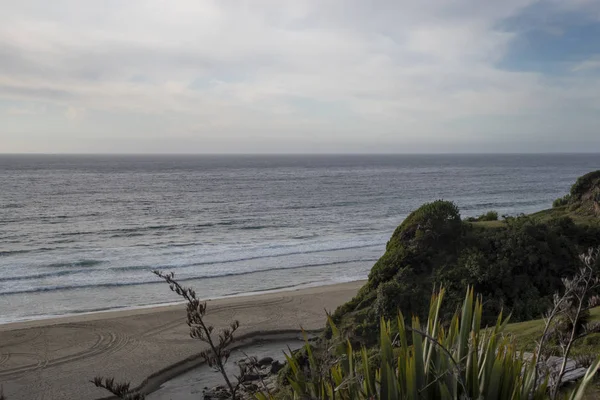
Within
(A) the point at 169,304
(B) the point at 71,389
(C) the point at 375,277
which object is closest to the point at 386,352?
(C) the point at 375,277

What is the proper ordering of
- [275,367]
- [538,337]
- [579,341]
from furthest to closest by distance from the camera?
1. [275,367]
2. [538,337]
3. [579,341]

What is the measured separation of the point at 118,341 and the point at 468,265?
32.8 feet

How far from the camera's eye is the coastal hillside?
10289 mm

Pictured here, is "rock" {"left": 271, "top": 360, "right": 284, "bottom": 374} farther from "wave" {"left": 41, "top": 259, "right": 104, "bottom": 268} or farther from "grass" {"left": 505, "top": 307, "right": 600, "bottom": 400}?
"wave" {"left": 41, "top": 259, "right": 104, "bottom": 268}

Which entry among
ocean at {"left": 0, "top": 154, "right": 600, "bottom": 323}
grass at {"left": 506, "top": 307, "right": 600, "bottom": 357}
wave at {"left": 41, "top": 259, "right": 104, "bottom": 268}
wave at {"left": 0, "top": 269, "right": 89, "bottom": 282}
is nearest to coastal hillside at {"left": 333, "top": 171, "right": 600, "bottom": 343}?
grass at {"left": 506, "top": 307, "right": 600, "bottom": 357}

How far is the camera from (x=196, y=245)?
3120 centimetres

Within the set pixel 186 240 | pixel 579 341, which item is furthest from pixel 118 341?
pixel 186 240

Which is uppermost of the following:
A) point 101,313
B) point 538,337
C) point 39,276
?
point 538,337

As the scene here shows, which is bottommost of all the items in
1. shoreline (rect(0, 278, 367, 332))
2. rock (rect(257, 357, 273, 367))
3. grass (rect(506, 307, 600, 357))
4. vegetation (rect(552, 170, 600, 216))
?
shoreline (rect(0, 278, 367, 332))

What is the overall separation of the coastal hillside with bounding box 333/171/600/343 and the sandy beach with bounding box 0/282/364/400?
5.20 metres

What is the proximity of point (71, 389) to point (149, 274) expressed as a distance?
1223cm

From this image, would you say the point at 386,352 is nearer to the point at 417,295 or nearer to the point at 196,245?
the point at 417,295

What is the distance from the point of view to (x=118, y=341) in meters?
14.8

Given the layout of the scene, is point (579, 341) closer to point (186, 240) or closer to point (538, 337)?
point (538, 337)
